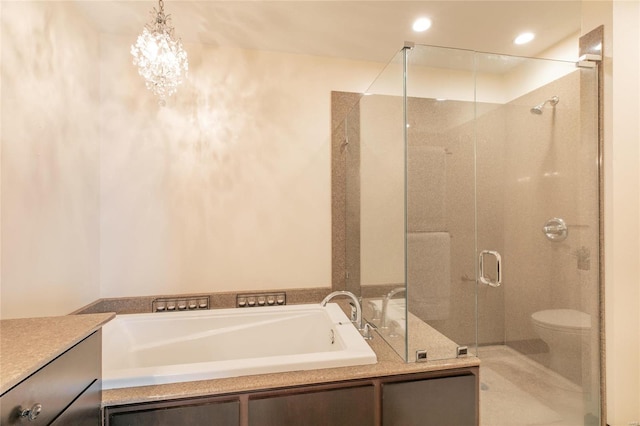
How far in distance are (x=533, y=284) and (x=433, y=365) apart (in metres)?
1.45

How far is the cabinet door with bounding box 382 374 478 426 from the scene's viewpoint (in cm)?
142

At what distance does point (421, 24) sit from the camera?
83.3 inches

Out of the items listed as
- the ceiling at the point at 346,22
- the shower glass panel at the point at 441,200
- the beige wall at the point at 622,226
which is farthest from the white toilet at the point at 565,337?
the ceiling at the point at 346,22

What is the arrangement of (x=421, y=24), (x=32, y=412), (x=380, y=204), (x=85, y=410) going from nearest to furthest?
(x=32, y=412) < (x=85, y=410) < (x=380, y=204) < (x=421, y=24)

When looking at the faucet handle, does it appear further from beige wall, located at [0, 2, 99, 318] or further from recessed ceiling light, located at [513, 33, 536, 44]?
recessed ceiling light, located at [513, 33, 536, 44]

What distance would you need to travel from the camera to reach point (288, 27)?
2.14 meters

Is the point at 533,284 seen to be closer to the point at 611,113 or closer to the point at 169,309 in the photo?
the point at 611,113

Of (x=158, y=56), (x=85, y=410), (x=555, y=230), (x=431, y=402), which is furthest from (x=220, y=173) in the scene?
(x=555, y=230)

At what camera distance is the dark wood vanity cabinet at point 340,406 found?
1.27 meters

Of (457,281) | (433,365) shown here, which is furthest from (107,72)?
(457,281)

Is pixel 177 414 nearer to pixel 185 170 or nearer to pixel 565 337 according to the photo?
pixel 185 170

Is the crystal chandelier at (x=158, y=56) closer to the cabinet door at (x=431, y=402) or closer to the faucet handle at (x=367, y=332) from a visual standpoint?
the faucet handle at (x=367, y=332)

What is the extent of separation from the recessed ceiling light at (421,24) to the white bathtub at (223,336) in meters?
2.03

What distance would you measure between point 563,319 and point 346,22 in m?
2.47
